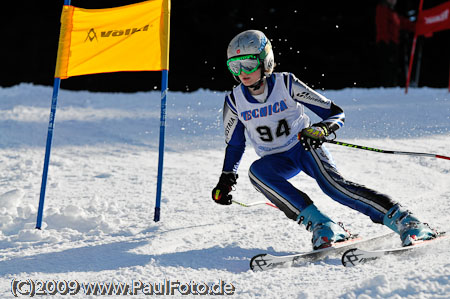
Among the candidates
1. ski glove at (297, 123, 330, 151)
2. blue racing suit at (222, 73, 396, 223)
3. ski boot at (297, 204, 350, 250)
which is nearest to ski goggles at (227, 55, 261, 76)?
blue racing suit at (222, 73, 396, 223)

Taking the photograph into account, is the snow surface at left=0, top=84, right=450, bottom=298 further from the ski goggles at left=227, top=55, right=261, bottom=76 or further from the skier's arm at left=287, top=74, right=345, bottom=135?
the ski goggles at left=227, top=55, right=261, bottom=76

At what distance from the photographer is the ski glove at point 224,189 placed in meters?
3.26

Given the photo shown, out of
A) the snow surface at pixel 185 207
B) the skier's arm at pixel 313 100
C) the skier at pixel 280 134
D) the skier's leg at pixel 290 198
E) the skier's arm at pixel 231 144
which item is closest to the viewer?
the snow surface at pixel 185 207

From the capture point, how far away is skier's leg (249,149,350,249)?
282cm

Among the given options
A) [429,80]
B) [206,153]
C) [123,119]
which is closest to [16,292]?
[206,153]

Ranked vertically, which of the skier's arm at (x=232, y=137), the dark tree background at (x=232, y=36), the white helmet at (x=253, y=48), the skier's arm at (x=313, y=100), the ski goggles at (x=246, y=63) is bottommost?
the skier's arm at (x=232, y=137)

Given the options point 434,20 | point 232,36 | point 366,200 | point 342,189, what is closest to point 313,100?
point 342,189

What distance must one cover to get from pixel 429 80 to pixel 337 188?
48.5ft

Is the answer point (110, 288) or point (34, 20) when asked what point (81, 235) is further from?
point (34, 20)

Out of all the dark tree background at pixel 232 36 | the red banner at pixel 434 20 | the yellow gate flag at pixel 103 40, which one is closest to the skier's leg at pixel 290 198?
the yellow gate flag at pixel 103 40

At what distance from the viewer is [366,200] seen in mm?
2893

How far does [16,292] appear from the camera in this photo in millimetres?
2340

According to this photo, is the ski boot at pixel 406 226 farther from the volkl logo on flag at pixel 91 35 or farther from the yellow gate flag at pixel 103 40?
the volkl logo on flag at pixel 91 35

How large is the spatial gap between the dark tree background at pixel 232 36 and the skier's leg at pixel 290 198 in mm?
11463
